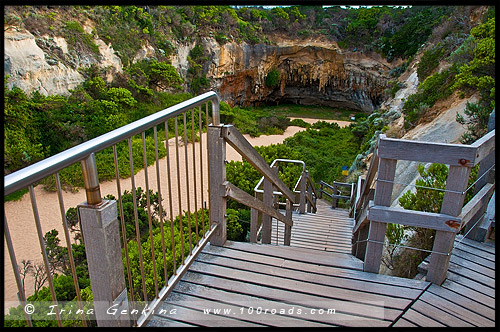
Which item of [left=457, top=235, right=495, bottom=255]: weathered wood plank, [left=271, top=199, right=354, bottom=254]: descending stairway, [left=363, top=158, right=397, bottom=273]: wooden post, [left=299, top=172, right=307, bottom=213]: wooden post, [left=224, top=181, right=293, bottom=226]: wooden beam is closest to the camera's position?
[left=363, top=158, right=397, bottom=273]: wooden post

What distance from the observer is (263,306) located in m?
1.91

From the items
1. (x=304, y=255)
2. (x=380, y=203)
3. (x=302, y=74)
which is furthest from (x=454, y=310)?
(x=302, y=74)

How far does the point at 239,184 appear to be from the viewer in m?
8.52

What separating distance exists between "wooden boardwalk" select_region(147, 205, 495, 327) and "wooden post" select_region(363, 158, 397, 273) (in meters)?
0.10

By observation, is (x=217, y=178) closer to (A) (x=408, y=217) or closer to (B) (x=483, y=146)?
(A) (x=408, y=217)

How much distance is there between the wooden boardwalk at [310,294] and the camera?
183cm

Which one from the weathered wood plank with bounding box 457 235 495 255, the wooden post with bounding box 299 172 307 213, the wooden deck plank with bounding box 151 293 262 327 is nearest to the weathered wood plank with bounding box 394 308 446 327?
the wooden deck plank with bounding box 151 293 262 327

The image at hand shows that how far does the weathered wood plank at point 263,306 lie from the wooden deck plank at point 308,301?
1.3 inches

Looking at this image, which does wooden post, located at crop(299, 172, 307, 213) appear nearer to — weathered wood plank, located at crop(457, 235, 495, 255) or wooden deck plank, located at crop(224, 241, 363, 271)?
weathered wood plank, located at crop(457, 235, 495, 255)

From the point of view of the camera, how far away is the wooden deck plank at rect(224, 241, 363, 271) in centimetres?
235

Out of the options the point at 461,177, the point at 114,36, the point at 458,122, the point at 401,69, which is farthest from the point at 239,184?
the point at 401,69

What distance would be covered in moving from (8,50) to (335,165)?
12.6 meters

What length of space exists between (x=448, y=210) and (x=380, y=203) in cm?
39

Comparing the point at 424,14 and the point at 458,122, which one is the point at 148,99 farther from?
the point at 424,14
